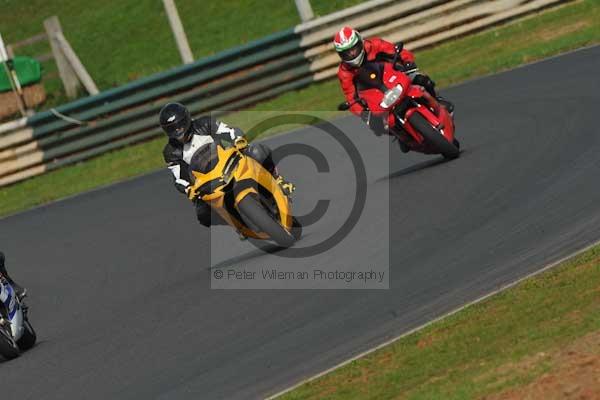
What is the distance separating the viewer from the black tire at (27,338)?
11117 mm

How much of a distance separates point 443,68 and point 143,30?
29.3ft

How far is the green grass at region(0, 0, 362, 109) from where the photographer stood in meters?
24.8

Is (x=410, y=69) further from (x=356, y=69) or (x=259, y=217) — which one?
(x=259, y=217)

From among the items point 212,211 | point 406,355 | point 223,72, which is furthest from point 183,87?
point 406,355

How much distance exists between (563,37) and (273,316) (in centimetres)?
1024

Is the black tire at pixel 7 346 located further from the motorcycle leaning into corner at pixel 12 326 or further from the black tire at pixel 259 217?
the black tire at pixel 259 217

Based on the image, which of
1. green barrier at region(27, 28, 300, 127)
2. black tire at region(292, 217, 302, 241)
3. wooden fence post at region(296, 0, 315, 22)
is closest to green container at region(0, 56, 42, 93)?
green barrier at region(27, 28, 300, 127)

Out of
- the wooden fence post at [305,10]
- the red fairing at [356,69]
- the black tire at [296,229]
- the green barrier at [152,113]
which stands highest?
the red fairing at [356,69]

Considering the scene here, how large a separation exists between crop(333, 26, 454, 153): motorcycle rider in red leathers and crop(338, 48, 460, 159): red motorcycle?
0.06 metres

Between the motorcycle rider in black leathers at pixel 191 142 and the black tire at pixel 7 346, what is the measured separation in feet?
6.85

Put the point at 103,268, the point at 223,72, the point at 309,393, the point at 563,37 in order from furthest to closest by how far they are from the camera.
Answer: the point at 223,72, the point at 563,37, the point at 103,268, the point at 309,393

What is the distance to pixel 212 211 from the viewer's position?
12.1 meters

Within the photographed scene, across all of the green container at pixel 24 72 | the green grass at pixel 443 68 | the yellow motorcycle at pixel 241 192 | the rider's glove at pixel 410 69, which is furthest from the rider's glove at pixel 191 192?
the green container at pixel 24 72

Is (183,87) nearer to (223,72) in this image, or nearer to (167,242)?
(223,72)
